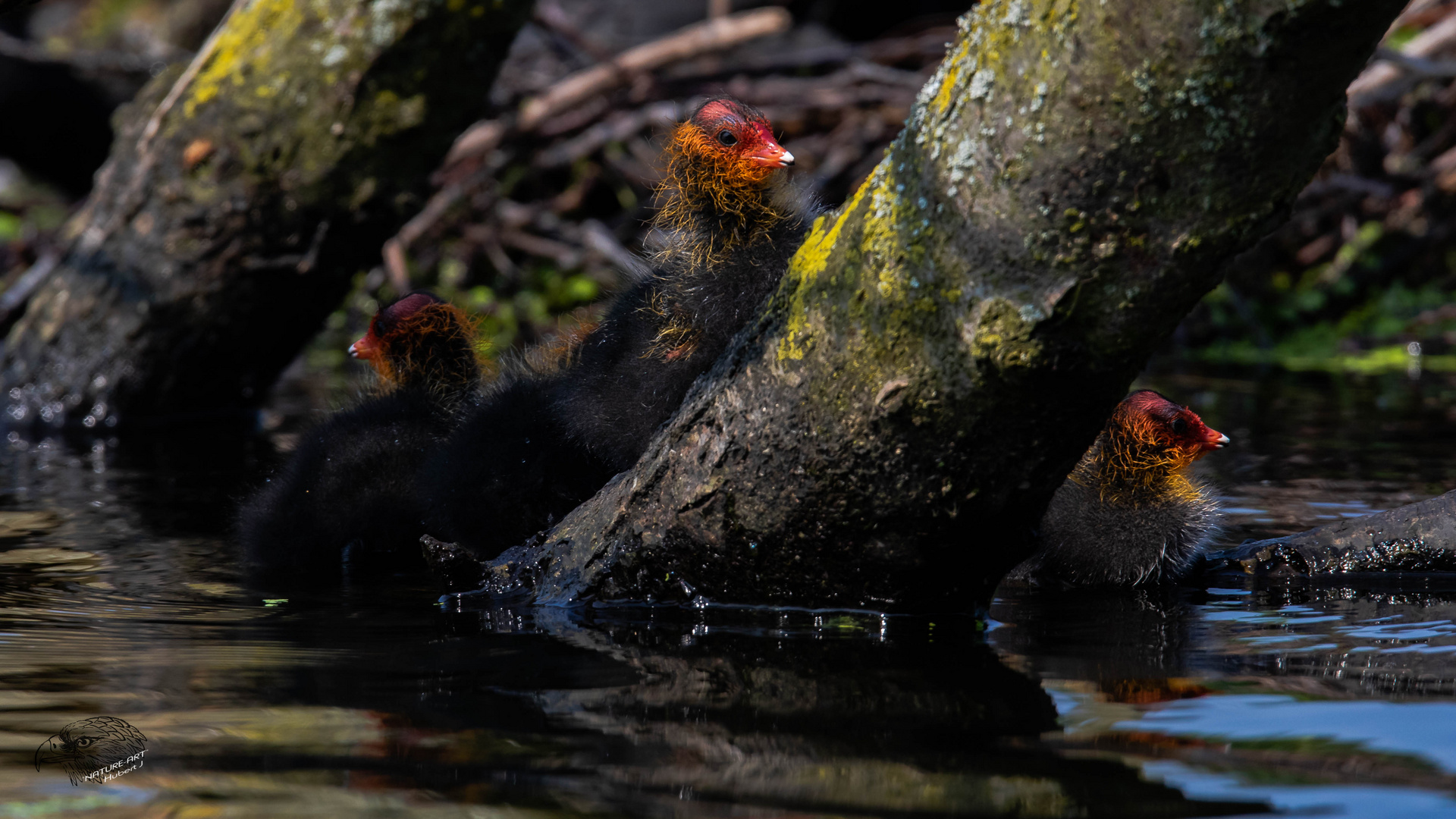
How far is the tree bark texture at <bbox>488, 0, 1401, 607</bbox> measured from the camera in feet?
8.39

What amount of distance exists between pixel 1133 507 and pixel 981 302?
1654 millimetres

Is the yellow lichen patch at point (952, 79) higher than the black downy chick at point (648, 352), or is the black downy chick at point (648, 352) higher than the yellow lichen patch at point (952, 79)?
the yellow lichen patch at point (952, 79)

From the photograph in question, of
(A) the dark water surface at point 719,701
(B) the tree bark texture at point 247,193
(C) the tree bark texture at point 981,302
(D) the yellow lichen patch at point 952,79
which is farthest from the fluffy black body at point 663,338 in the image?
(B) the tree bark texture at point 247,193

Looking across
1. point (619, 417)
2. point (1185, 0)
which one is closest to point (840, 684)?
point (619, 417)

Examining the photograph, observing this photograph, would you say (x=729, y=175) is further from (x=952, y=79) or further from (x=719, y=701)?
(x=719, y=701)

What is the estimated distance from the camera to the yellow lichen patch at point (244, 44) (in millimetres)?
6504

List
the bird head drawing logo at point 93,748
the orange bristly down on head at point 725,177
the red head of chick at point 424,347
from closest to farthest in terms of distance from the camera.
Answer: the bird head drawing logo at point 93,748
the orange bristly down on head at point 725,177
the red head of chick at point 424,347

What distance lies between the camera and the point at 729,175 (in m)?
3.90

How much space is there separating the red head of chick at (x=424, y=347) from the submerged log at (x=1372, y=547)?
9.18 feet

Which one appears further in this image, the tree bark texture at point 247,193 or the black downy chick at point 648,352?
the tree bark texture at point 247,193

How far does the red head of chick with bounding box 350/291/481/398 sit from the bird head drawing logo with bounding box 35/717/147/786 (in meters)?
2.54

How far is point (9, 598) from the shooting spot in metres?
3.82

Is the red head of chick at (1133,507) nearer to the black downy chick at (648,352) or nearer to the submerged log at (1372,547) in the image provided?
the submerged log at (1372,547)

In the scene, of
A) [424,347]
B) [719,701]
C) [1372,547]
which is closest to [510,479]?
[424,347]
